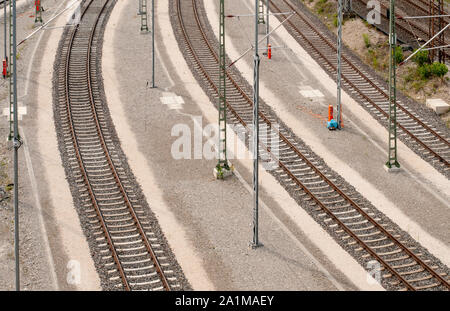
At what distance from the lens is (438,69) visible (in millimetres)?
44156

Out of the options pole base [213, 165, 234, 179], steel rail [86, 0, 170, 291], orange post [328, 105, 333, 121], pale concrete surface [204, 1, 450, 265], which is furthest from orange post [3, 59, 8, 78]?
orange post [328, 105, 333, 121]

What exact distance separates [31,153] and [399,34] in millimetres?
24245

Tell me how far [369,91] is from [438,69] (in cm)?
387

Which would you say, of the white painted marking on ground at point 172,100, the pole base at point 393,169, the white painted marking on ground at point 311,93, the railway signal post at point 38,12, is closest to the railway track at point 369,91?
the white painted marking on ground at point 311,93

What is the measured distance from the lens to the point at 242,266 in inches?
1077

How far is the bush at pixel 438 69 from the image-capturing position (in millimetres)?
44013

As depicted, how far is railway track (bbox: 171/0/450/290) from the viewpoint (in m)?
27.0

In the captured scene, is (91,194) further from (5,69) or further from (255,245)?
(5,69)

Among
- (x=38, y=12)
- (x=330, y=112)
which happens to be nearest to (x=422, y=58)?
(x=330, y=112)

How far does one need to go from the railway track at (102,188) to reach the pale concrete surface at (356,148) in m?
8.91

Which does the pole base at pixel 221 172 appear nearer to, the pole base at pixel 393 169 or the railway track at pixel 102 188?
the railway track at pixel 102 188

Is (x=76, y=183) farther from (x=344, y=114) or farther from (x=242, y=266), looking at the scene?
(x=344, y=114)

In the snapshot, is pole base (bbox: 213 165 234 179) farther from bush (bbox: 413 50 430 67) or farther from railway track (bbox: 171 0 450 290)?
bush (bbox: 413 50 430 67)
